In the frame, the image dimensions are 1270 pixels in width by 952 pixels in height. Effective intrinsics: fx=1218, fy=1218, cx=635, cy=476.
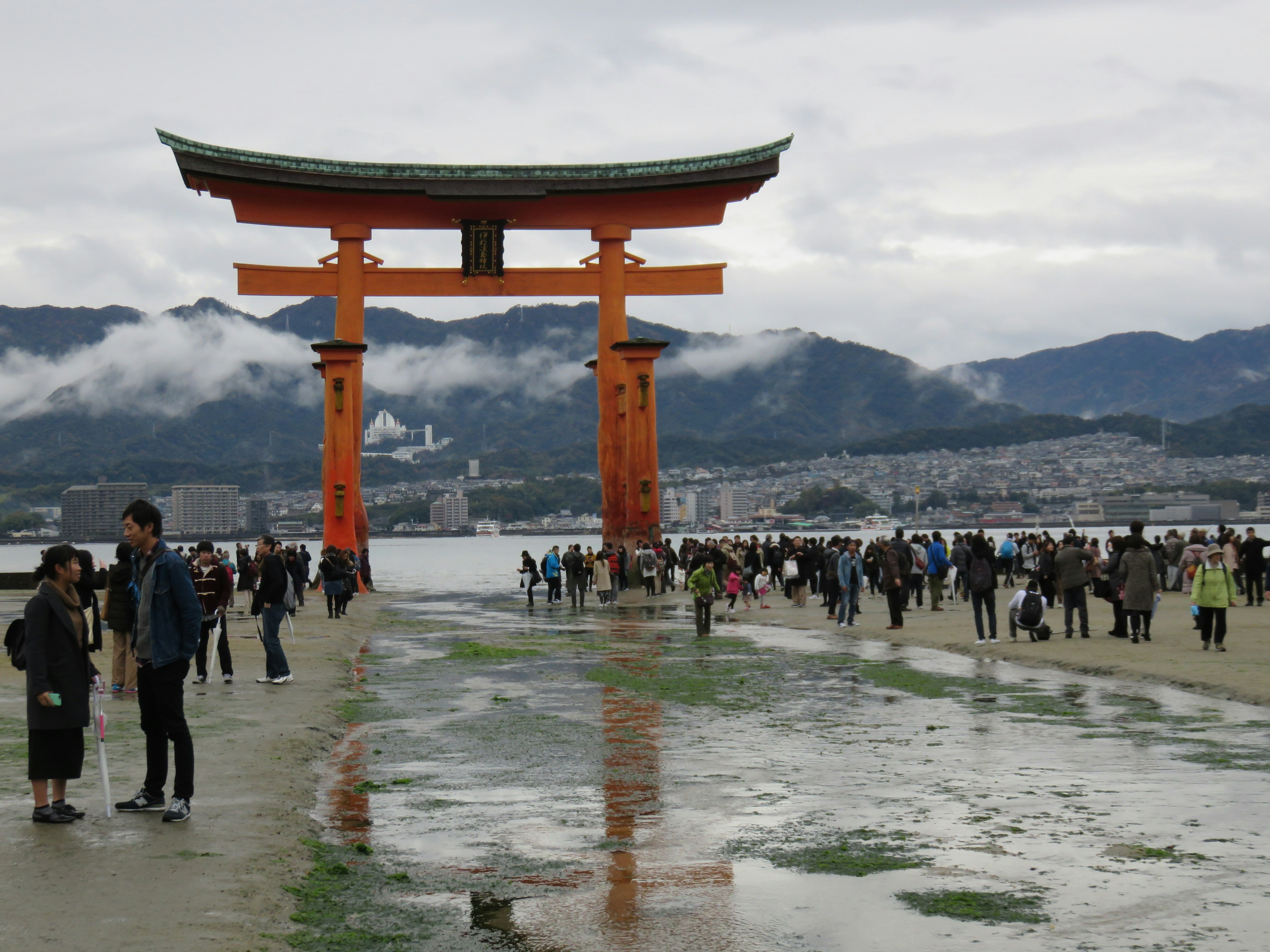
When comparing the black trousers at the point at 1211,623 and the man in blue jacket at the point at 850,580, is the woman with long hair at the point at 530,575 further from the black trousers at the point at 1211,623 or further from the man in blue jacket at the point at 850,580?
the black trousers at the point at 1211,623

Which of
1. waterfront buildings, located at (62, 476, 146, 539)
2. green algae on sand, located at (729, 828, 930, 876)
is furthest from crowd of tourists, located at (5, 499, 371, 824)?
waterfront buildings, located at (62, 476, 146, 539)

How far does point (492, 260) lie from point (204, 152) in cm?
855

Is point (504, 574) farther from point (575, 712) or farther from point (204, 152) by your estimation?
point (575, 712)

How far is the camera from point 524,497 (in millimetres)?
194125

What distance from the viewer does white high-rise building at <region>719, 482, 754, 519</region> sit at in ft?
613

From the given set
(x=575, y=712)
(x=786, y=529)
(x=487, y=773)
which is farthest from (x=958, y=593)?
(x=786, y=529)

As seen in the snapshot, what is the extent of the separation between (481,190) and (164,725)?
29990mm

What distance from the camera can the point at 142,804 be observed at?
745 cm

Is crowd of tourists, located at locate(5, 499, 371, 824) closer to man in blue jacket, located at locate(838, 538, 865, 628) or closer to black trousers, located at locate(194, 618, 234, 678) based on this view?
black trousers, located at locate(194, 618, 234, 678)

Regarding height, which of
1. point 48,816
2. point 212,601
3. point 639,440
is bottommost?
point 48,816

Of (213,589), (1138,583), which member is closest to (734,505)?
(1138,583)

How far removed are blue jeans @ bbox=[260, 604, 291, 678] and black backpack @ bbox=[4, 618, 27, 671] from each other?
6687mm

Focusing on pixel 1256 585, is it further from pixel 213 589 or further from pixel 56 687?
pixel 56 687

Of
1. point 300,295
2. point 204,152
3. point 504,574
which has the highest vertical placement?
point 204,152
